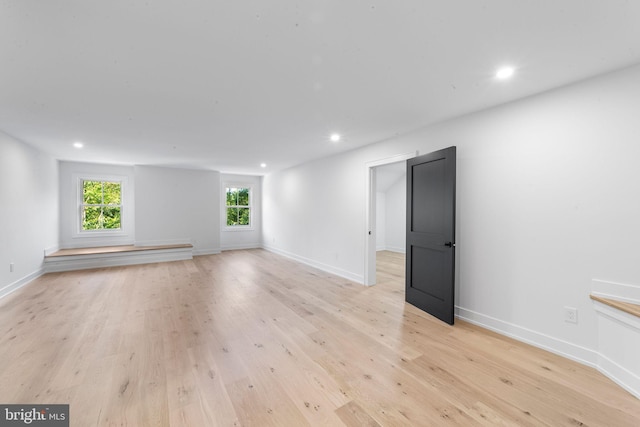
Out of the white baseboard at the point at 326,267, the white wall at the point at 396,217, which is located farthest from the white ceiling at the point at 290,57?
the white wall at the point at 396,217

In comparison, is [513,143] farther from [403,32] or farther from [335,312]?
[335,312]

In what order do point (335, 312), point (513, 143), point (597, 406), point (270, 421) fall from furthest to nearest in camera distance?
point (335, 312), point (513, 143), point (597, 406), point (270, 421)

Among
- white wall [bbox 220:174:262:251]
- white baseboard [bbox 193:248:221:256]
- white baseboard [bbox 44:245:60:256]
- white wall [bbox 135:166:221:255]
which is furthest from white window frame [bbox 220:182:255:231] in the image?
white baseboard [bbox 44:245:60:256]

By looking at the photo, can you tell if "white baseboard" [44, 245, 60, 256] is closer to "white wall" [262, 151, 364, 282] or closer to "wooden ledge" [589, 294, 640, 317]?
"white wall" [262, 151, 364, 282]

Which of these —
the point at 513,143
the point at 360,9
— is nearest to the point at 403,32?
the point at 360,9

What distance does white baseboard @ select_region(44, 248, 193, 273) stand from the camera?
504cm

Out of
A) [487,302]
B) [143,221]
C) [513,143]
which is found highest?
[513,143]

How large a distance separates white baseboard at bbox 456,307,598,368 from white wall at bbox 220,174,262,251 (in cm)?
641

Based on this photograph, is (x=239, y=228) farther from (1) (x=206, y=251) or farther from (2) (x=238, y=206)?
(1) (x=206, y=251)

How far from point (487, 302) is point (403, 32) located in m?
2.67

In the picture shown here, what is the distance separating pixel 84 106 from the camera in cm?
264

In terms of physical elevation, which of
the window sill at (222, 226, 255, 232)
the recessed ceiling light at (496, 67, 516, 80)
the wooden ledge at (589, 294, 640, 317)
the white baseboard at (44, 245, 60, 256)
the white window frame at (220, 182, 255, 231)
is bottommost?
the white baseboard at (44, 245, 60, 256)

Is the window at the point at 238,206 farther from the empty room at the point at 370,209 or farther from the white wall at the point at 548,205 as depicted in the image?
the white wall at the point at 548,205

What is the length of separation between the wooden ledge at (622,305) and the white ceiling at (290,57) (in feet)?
5.81
